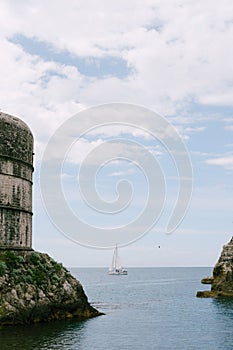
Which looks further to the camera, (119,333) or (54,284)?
(54,284)

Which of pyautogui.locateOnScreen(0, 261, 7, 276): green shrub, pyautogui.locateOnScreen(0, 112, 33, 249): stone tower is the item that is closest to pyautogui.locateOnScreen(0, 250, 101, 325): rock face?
pyautogui.locateOnScreen(0, 261, 7, 276): green shrub

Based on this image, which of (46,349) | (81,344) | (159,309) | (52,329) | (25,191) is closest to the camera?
(46,349)

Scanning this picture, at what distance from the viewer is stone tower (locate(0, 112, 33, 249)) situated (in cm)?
3747

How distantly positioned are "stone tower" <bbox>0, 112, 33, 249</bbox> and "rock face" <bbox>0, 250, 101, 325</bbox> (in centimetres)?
134

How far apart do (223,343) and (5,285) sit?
14.8 meters

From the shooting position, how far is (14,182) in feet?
127

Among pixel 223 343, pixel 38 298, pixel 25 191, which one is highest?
pixel 25 191

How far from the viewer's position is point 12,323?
32.7 metres

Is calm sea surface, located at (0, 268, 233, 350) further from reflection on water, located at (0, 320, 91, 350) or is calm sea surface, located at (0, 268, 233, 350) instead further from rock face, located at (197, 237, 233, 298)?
rock face, located at (197, 237, 233, 298)

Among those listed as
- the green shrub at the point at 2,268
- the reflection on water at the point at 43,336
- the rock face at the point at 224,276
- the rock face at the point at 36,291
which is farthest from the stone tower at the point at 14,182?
the rock face at the point at 224,276

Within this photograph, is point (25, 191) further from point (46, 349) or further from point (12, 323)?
point (46, 349)

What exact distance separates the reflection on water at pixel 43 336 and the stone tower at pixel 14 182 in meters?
6.84

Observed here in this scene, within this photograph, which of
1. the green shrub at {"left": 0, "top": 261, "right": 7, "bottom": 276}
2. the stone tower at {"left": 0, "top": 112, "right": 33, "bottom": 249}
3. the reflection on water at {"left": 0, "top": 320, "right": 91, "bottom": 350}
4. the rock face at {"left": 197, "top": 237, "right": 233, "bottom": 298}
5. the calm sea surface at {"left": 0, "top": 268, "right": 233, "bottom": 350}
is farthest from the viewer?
the rock face at {"left": 197, "top": 237, "right": 233, "bottom": 298}

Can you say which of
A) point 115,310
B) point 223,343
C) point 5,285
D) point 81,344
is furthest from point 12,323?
point 115,310
